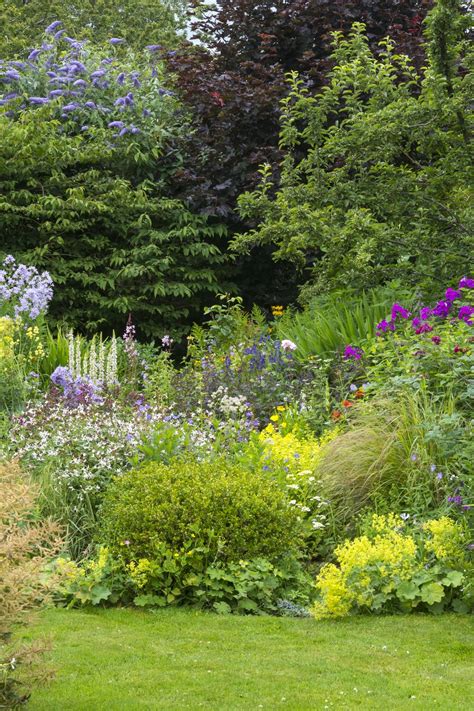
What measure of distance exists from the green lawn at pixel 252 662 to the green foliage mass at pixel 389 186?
4483 millimetres

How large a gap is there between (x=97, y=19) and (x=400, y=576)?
25.6 metres

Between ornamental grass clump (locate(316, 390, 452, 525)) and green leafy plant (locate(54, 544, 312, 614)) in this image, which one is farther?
ornamental grass clump (locate(316, 390, 452, 525))

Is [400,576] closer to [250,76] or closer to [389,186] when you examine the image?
[389,186]

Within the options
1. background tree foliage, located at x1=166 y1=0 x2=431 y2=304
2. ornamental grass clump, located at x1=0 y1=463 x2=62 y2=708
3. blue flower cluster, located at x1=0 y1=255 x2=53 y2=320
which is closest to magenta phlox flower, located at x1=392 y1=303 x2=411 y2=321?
blue flower cluster, located at x1=0 y1=255 x2=53 y2=320

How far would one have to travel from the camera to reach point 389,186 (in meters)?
9.70

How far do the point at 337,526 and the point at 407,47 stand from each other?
790 cm

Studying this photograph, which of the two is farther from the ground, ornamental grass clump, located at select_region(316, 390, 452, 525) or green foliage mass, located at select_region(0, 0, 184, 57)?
green foliage mass, located at select_region(0, 0, 184, 57)

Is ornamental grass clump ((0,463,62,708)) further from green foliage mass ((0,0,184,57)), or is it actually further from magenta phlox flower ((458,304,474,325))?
green foliage mass ((0,0,184,57))

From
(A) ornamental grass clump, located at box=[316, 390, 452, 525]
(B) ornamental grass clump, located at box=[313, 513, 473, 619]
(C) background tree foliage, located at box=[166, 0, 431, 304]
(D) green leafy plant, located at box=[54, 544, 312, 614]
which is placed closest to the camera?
(B) ornamental grass clump, located at box=[313, 513, 473, 619]

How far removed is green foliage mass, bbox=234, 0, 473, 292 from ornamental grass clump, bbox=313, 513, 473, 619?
3943mm

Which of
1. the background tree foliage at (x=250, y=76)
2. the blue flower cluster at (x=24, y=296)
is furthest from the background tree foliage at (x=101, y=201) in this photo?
the blue flower cluster at (x=24, y=296)

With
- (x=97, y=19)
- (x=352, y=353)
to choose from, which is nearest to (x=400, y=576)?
(x=352, y=353)

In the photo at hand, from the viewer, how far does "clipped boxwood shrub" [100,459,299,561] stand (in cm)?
576

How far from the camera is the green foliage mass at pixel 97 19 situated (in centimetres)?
2569
